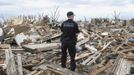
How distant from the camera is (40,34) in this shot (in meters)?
19.6

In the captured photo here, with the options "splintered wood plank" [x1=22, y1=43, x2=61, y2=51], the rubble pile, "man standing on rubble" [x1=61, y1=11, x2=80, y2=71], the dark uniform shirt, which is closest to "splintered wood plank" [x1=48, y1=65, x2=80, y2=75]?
the rubble pile

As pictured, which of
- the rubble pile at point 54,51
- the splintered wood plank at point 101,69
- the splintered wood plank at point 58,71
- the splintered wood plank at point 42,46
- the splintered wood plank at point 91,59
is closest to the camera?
the splintered wood plank at point 58,71

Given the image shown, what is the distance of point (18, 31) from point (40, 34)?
1.22 meters

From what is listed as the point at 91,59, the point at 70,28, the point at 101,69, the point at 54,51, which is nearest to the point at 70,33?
the point at 70,28

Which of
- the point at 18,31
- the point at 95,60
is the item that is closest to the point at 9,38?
the point at 18,31

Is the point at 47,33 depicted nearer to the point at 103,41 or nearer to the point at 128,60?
the point at 103,41

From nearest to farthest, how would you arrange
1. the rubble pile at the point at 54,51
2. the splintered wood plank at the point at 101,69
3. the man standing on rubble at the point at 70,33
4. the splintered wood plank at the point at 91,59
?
the man standing on rubble at the point at 70,33 → the splintered wood plank at the point at 101,69 → the rubble pile at the point at 54,51 → the splintered wood plank at the point at 91,59

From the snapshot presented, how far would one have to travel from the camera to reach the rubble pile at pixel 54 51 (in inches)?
484

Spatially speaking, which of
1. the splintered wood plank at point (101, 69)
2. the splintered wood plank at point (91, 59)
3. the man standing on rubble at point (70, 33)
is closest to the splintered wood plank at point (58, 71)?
the man standing on rubble at point (70, 33)

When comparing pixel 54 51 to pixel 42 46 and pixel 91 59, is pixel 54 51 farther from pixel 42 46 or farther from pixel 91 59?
pixel 91 59

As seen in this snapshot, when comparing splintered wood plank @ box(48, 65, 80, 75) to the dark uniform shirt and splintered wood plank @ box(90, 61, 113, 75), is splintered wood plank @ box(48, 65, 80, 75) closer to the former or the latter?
splintered wood plank @ box(90, 61, 113, 75)

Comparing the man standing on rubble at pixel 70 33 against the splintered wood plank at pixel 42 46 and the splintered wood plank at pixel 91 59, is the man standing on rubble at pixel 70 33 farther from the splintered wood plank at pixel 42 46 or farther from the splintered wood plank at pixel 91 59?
the splintered wood plank at pixel 42 46

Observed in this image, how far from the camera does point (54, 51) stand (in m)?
15.7

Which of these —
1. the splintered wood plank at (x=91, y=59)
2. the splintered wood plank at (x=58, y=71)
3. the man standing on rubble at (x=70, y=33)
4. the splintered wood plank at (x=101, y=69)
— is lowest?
the splintered wood plank at (x=91, y=59)
